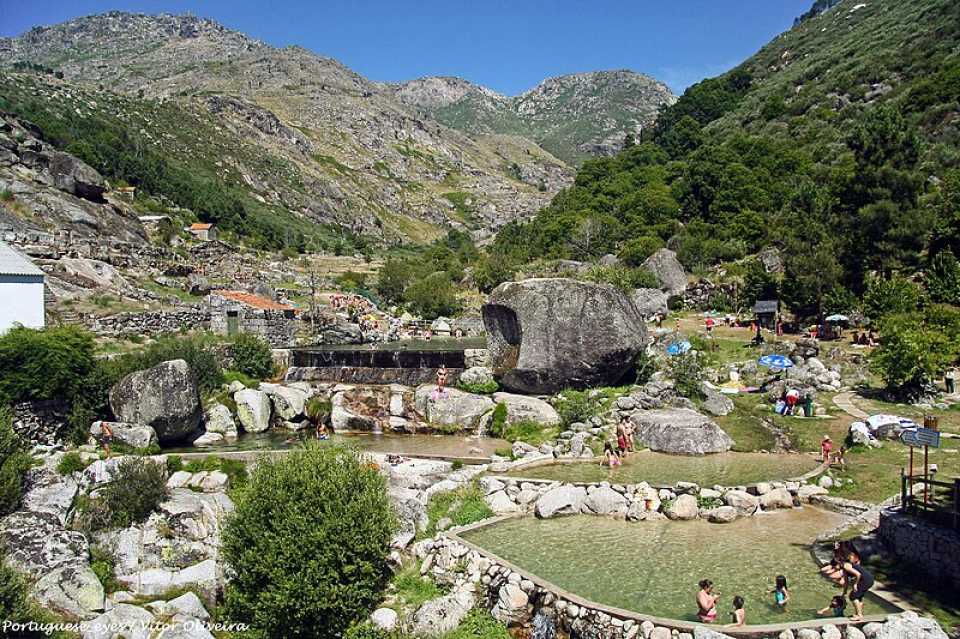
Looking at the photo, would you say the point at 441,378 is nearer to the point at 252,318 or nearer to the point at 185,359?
the point at 185,359

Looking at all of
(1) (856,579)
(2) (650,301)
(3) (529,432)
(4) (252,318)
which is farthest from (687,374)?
(4) (252,318)

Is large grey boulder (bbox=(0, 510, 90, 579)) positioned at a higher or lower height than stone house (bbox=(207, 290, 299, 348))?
lower

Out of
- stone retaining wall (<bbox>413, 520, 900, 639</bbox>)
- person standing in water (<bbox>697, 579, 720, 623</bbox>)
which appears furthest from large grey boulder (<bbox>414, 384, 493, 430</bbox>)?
person standing in water (<bbox>697, 579, 720, 623</bbox>)

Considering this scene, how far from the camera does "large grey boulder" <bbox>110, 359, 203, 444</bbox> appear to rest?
22672 mm

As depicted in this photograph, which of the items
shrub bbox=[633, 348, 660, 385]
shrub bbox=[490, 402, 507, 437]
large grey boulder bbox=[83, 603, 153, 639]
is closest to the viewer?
large grey boulder bbox=[83, 603, 153, 639]

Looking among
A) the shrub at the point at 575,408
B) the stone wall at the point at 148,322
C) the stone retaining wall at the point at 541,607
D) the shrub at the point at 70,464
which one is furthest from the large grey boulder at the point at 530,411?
the stone wall at the point at 148,322

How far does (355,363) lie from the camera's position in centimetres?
3319

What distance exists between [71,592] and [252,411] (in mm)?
13930

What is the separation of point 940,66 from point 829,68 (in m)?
25.3

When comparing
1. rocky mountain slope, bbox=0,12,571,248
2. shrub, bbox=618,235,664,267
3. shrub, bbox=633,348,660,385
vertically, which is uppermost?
rocky mountain slope, bbox=0,12,571,248

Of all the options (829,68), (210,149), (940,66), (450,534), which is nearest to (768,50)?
(829,68)

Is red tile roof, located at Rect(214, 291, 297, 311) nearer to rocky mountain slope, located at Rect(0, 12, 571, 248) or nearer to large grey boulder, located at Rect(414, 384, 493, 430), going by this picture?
large grey boulder, located at Rect(414, 384, 493, 430)

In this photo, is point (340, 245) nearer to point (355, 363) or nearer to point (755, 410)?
point (355, 363)

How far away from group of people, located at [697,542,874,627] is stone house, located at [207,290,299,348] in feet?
113
